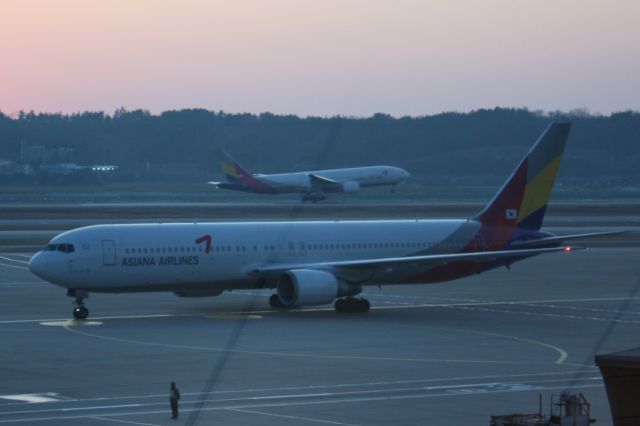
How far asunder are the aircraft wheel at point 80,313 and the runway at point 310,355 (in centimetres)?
65

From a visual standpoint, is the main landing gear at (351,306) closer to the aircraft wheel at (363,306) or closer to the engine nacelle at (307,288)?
the aircraft wheel at (363,306)

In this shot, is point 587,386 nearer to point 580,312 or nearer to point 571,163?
point 580,312

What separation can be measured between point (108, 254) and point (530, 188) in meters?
17.6

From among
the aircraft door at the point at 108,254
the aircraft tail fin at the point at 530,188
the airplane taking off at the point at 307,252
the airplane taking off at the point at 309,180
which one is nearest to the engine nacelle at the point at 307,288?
the airplane taking off at the point at 307,252

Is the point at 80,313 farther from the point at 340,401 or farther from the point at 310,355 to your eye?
the point at 340,401

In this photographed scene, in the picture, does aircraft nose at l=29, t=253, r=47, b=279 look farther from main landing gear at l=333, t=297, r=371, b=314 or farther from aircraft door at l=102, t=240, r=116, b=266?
main landing gear at l=333, t=297, r=371, b=314

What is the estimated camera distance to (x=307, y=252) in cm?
4741

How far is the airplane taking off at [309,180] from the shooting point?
5797 inches

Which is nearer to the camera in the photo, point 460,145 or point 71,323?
point 71,323

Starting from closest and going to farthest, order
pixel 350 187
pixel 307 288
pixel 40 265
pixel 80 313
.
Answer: pixel 40 265, pixel 80 313, pixel 307 288, pixel 350 187

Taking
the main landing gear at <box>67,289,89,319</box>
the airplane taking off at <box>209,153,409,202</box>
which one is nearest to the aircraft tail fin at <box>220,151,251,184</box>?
the airplane taking off at <box>209,153,409,202</box>

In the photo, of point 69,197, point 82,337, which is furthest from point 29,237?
point 69,197

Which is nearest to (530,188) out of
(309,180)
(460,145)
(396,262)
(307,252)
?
(396,262)

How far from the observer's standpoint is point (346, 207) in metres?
127
